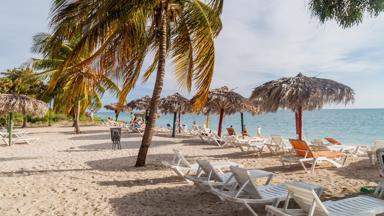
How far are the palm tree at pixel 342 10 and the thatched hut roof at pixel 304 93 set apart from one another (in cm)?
517

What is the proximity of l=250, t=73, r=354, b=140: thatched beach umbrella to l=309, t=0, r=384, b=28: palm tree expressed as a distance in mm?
5175

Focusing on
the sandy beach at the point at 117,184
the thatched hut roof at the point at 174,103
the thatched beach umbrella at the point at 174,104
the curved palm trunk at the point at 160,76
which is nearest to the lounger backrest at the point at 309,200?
the sandy beach at the point at 117,184

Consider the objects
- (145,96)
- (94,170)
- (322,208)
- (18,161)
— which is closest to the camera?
(322,208)

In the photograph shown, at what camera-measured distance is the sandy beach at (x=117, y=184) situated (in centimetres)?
457

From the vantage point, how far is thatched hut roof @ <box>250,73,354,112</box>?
396 inches

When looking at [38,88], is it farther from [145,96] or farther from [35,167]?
[35,167]

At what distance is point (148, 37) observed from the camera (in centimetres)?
820

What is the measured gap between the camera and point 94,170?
300 inches

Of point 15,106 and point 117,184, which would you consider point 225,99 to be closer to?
point 117,184

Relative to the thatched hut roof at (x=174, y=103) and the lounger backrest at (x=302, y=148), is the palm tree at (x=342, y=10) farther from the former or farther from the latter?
the thatched hut roof at (x=174, y=103)

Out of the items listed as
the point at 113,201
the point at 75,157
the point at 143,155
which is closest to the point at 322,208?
the point at 113,201

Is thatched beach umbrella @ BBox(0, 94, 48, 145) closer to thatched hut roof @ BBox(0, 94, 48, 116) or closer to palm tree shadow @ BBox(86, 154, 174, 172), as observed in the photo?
thatched hut roof @ BBox(0, 94, 48, 116)

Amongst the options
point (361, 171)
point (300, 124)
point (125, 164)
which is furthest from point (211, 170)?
point (300, 124)

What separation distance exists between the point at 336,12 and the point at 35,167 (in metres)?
7.89
